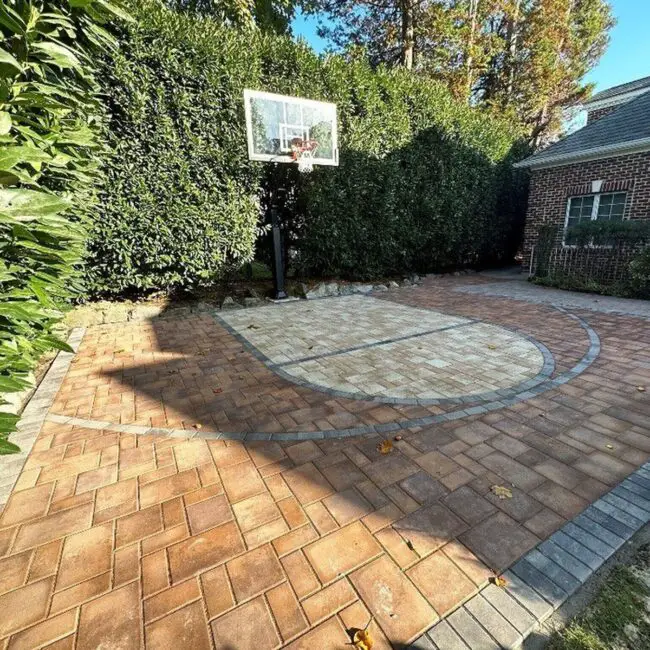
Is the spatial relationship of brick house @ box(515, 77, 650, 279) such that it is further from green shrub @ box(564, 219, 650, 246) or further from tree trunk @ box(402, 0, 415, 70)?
tree trunk @ box(402, 0, 415, 70)

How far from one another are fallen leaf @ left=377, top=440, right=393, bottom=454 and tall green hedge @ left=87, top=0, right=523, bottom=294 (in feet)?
17.2

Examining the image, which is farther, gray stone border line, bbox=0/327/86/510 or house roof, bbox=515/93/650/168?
house roof, bbox=515/93/650/168

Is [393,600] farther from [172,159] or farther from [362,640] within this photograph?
[172,159]

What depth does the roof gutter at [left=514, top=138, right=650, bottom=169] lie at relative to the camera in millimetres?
8164

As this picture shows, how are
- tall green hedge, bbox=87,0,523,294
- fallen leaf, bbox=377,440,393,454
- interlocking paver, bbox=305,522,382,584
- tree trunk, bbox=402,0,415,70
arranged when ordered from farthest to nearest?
tree trunk, bbox=402,0,415,70, tall green hedge, bbox=87,0,523,294, fallen leaf, bbox=377,440,393,454, interlocking paver, bbox=305,522,382,584

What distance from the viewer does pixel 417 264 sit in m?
9.93

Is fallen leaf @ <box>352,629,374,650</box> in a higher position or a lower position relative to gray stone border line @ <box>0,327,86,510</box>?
higher

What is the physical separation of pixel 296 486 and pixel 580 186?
11320 millimetres

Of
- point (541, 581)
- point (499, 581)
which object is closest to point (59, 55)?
point (499, 581)

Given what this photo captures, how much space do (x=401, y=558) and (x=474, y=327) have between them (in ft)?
13.9

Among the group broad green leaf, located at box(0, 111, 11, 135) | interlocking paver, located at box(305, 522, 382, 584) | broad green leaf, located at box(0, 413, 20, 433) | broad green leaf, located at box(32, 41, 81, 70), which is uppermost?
broad green leaf, located at box(32, 41, 81, 70)

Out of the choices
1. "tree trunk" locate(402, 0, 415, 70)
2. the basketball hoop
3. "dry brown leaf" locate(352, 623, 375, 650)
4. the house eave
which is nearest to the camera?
"dry brown leaf" locate(352, 623, 375, 650)

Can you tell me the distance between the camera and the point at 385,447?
7.80 feet

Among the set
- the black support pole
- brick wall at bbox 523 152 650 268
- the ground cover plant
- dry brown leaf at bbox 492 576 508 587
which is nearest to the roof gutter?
brick wall at bbox 523 152 650 268
